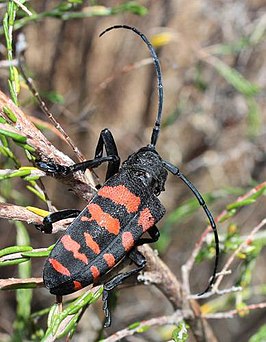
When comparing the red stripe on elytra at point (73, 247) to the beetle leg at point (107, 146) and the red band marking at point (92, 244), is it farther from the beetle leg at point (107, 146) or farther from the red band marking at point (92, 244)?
the beetle leg at point (107, 146)

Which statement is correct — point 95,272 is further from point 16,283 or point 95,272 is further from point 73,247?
point 16,283

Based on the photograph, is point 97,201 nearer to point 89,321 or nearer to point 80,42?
point 89,321

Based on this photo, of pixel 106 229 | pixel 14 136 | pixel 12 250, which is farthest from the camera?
pixel 106 229

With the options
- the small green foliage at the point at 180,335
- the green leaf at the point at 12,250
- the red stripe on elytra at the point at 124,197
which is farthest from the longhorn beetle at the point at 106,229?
the small green foliage at the point at 180,335

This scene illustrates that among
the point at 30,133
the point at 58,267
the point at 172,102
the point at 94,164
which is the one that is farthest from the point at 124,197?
the point at 172,102

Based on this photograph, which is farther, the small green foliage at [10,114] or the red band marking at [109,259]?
the red band marking at [109,259]

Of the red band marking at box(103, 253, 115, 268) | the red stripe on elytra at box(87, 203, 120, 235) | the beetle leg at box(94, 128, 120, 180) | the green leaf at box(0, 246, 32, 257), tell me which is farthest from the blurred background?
the green leaf at box(0, 246, 32, 257)
